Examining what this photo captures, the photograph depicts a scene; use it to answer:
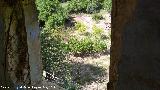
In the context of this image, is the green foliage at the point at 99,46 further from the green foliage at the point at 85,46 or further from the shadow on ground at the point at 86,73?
the shadow on ground at the point at 86,73

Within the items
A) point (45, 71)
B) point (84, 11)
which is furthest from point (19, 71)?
point (84, 11)

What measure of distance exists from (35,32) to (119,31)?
9.59 ft

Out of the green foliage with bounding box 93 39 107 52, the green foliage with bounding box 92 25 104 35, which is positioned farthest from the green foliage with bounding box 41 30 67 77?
the green foliage with bounding box 92 25 104 35

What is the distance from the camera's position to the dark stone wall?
1.18 m

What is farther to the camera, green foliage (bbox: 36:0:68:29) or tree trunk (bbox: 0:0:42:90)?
green foliage (bbox: 36:0:68:29)

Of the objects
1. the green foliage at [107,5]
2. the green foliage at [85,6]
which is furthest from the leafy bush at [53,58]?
the green foliage at [107,5]

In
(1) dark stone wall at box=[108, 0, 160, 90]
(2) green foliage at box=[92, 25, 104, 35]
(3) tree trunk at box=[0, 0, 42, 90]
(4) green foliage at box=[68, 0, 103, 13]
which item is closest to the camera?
(1) dark stone wall at box=[108, 0, 160, 90]

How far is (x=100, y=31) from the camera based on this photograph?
31.1 feet

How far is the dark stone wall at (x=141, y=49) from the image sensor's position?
46.4 inches

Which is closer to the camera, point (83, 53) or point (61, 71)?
point (61, 71)

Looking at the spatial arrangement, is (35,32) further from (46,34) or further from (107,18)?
(107,18)

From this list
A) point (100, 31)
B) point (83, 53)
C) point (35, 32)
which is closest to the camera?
point (35, 32)

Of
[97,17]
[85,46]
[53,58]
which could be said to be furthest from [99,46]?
[97,17]

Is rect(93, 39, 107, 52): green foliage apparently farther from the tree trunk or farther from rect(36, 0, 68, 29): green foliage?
the tree trunk
